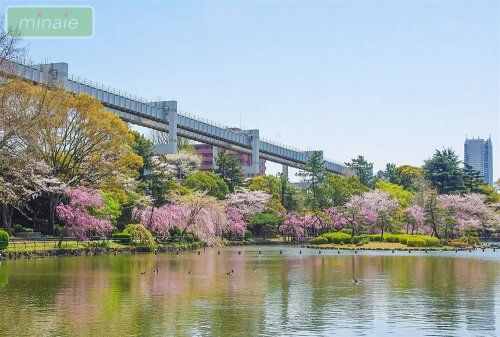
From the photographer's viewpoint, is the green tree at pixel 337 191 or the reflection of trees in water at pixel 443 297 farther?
the green tree at pixel 337 191

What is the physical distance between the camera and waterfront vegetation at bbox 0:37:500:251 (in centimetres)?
5175

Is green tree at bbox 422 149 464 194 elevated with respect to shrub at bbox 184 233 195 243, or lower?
elevated

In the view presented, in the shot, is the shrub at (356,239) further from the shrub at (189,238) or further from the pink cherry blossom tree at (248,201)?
the pink cherry blossom tree at (248,201)

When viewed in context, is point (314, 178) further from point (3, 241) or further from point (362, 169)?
point (3, 241)

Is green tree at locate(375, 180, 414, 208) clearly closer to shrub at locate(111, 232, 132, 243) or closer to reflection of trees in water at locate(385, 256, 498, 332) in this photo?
shrub at locate(111, 232, 132, 243)

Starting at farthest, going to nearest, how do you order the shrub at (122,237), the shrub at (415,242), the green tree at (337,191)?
the green tree at (337,191) < the shrub at (415,242) < the shrub at (122,237)

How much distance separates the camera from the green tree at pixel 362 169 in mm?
129750

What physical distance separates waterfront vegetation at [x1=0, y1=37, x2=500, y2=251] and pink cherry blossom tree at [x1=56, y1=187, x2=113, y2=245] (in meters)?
0.10

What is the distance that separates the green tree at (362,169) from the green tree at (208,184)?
1711 inches

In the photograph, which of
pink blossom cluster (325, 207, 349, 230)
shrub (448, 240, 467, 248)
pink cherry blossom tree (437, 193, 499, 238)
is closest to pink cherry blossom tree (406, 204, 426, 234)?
pink cherry blossom tree (437, 193, 499, 238)

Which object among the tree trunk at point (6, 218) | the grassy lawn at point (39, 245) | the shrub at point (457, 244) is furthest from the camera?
the shrub at point (457, 244)

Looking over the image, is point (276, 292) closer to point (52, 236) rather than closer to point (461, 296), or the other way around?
point (461, 296)

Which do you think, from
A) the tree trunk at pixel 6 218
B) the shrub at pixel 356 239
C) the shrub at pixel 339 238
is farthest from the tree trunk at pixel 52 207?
the shrub at pixel 356 239

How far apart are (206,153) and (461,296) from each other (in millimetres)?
164477
